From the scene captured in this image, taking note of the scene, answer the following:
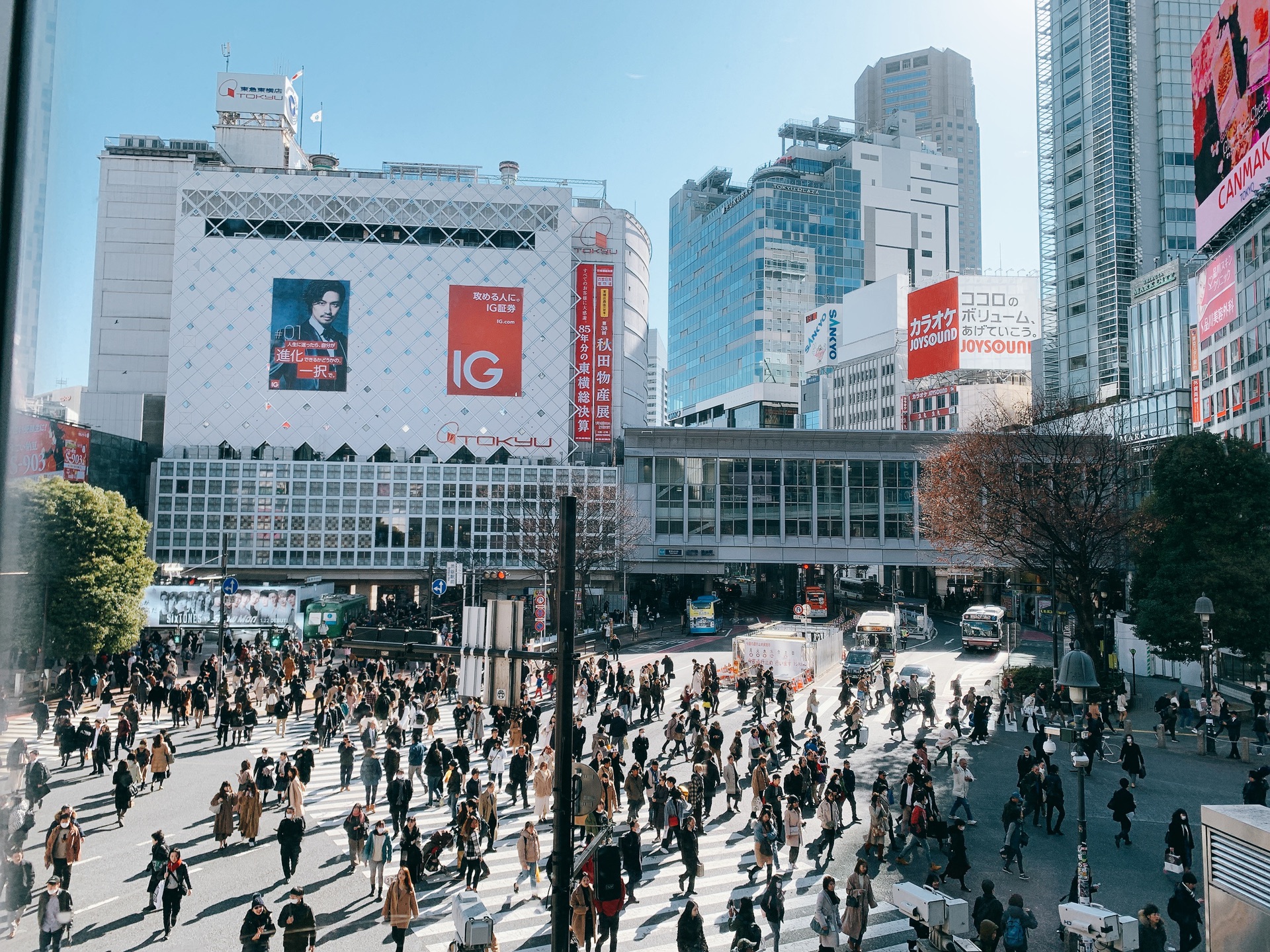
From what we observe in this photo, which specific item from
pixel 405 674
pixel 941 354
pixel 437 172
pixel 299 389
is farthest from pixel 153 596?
pixel 941 354

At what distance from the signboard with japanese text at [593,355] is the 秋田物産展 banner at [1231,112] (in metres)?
41.5

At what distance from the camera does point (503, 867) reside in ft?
56.2

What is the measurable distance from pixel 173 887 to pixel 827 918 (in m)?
10.1

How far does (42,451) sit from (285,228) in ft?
236

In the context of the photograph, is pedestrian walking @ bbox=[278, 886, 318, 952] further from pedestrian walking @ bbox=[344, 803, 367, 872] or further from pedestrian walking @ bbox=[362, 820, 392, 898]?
pedestrian walking @ bbox=[344, 803, 367, 872]

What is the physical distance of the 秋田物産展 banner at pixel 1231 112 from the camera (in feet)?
149

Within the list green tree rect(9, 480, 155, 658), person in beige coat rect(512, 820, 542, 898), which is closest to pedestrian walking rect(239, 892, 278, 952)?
green tree rect(9, 480, 155, 658)

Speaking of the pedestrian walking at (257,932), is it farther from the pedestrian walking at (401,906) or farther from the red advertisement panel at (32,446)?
the red advertisement panel at (32,446)

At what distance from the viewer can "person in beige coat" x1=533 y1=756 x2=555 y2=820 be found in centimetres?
1906

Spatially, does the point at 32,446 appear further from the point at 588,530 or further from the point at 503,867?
the point at 588,530

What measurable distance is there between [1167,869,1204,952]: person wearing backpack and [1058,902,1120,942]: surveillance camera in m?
1.27

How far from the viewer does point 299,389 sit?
65688mm

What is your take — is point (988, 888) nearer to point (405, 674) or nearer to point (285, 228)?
point (405, 674)

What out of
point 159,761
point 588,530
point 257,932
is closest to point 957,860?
point 257,932
